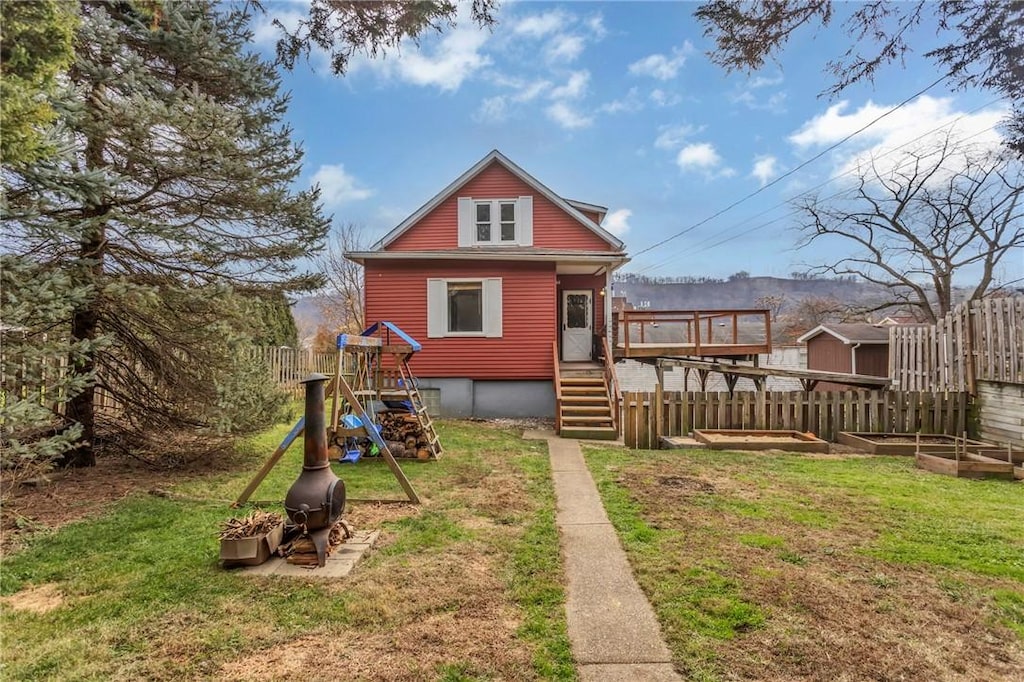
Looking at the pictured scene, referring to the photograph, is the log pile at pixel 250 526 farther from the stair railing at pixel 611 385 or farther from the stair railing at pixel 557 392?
the stair railing at pixel 611 385

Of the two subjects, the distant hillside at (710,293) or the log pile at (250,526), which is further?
the distant hillside at (710,293)

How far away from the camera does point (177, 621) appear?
112 inches

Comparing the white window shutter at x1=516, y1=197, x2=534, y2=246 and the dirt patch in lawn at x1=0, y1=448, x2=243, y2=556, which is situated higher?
the white window shutter at x1=516, y1=197, x2=534, y2=246

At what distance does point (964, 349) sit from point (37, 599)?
13.5 m

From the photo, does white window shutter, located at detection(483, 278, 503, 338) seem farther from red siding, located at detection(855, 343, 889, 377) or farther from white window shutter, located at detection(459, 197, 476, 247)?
red siding, located at detection(855, 343, 889, 377)

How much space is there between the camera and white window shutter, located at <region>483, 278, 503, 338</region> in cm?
1249

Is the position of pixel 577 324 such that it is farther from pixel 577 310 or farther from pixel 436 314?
pixel 436 314

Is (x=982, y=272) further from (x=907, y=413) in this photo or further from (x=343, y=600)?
(x=343, y=600)

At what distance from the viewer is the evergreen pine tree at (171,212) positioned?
5039mm

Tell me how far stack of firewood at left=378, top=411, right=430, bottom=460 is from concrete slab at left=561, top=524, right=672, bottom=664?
386 centimetres

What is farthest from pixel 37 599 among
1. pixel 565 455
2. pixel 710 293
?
pixel 710 293

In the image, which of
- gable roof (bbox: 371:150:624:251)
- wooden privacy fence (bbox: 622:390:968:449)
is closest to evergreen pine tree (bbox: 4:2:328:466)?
gable roof (bbox: 371:150:624:251)

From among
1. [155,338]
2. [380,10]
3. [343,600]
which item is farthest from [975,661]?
[155,338]

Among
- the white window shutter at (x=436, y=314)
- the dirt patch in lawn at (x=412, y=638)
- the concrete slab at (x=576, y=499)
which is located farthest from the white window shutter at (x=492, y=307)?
the dirt patch in lawn at (x=412, y=638)
